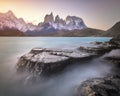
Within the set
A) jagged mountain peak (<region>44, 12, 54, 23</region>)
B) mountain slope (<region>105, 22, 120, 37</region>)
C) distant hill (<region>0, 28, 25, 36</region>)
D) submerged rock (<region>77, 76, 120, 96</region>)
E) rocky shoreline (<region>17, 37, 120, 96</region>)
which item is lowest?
submerged rock (<region>77, 76, 120, 96</region>)

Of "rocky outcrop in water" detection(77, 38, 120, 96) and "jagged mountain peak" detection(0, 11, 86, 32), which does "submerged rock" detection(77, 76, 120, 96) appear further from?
"jagged mountain peak" detection(0, 11, 86, 32)

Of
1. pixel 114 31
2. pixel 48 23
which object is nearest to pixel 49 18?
pixel 48 23

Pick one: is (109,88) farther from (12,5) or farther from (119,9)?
(12,5)

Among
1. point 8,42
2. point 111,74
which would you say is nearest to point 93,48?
point 111,74

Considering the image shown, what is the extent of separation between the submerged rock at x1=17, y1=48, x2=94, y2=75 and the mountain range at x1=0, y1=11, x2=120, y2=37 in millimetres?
278

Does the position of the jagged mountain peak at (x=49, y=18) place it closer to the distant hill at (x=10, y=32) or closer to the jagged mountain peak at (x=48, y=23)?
the jagged mountain peak at (x=48, y=23)

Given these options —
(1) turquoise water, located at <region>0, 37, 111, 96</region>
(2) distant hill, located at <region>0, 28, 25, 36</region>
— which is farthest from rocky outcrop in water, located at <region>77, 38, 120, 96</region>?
(2) distant hill, located at <region>0, 28, 25, 36</region>

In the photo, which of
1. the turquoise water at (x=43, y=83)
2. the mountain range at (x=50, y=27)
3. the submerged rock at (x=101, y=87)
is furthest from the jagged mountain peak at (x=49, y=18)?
the submerged rock at (x=101, y=87)

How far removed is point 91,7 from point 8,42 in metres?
1.34

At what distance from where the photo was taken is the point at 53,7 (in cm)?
312

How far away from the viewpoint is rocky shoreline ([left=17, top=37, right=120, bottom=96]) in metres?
2.59

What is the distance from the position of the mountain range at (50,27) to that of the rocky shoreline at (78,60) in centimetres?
23

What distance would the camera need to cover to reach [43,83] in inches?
110

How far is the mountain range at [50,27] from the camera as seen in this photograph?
3012 millimetres
